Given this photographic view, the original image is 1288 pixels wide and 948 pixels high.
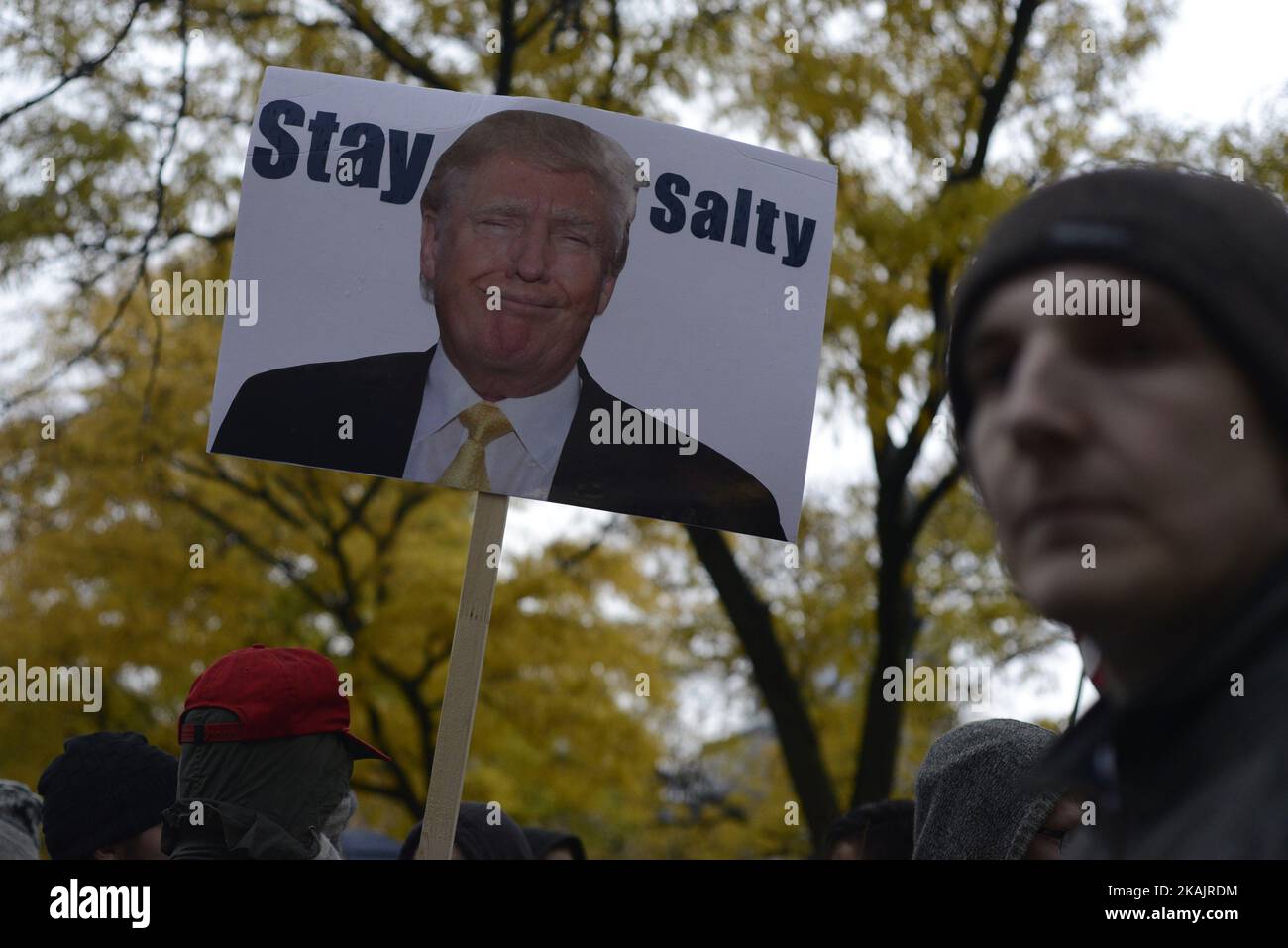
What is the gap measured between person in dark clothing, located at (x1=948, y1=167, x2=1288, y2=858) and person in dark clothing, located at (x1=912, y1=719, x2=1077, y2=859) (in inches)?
64.0

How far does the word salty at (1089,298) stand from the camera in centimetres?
91

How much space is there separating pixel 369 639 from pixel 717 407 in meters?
6.89

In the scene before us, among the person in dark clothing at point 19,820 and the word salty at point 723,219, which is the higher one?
the word salty at point 723,219

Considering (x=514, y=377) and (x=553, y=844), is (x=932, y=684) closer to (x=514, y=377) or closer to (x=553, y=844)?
(x=553, y=844)

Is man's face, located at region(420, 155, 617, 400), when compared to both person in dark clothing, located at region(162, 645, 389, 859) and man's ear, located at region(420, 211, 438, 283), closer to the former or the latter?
man's ear, located at region(420, 211, 438, 283)

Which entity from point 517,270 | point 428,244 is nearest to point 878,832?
point 517,270

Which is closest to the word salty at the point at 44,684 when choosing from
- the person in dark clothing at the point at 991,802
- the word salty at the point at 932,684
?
the word salty at the point at 932,684

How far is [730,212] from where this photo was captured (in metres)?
3.68

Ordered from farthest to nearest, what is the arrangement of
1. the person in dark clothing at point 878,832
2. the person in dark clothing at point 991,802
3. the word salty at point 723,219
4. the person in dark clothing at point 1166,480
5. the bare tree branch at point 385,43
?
the bare tree branch at point 385,43
the person in dark clothing at point 878,832
the word salty at point 723,219
the person in dark clothing at point 991,802
the person in dark clothing at point 1166,480

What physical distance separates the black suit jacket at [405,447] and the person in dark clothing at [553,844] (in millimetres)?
1690

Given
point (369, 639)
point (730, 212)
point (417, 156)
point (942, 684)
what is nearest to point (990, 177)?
point (942, 684)

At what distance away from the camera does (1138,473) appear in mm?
867

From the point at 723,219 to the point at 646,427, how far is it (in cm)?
62
